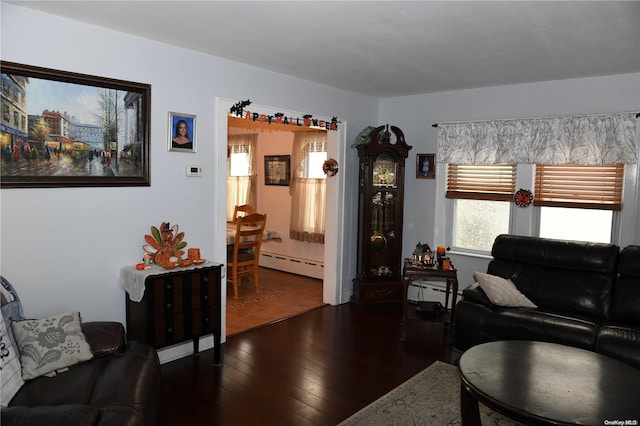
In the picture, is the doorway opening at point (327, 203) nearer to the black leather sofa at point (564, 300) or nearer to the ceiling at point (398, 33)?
the ceiling at point (398, 33)

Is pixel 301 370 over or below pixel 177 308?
below

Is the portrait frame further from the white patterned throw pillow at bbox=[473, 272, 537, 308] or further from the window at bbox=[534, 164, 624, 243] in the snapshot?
the white patterned throw pillow at bbox=[473, 272, 537, 308]

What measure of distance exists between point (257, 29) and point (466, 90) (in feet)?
Result: 8.94

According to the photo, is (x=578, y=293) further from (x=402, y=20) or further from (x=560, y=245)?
(x=402, y=20)

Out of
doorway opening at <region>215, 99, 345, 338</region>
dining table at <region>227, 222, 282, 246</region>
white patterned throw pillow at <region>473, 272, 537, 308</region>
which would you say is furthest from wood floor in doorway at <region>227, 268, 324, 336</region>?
white patterned throw pillow at <region>473, 272, 537, 308</region>

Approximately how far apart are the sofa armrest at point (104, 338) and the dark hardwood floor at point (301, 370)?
1.75 feet

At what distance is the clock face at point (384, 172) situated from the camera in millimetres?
5145

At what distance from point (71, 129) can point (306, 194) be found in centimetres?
372

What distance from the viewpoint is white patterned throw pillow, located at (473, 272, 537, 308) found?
3639 millimetres

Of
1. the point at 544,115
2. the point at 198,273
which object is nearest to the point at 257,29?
the point at 198,273

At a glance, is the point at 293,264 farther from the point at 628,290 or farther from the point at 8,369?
the point at 8,369

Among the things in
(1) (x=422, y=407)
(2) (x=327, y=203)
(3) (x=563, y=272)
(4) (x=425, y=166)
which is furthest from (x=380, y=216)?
(1) (x=422, y=407)

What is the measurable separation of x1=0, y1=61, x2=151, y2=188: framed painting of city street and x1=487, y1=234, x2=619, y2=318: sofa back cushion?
3.17 metres

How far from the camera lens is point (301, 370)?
3.47m
